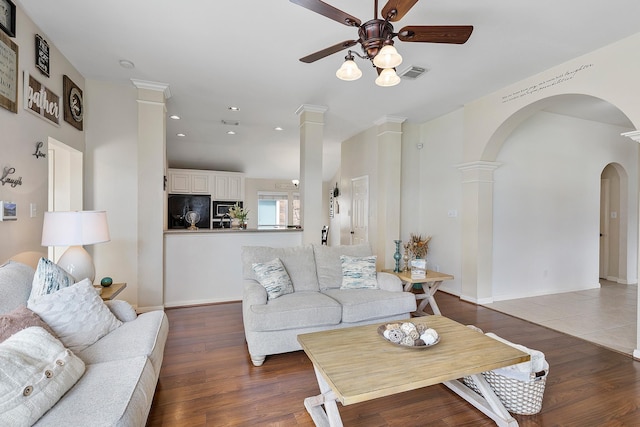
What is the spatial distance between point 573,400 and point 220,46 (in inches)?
155

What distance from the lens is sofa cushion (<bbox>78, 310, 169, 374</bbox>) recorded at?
163 centimetres

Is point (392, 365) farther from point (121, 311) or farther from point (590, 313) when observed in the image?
point (590, 313)

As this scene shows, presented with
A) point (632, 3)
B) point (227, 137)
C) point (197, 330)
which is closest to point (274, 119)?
point (227, 137)

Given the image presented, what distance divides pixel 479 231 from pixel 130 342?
13.5ft

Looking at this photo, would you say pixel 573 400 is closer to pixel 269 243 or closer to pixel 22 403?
pixel 22 403

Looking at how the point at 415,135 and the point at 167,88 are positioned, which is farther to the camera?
the point at 415,135

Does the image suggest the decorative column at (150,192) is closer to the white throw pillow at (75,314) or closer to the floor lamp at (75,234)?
the floor lamp at (75,234)

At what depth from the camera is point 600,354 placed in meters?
2.67

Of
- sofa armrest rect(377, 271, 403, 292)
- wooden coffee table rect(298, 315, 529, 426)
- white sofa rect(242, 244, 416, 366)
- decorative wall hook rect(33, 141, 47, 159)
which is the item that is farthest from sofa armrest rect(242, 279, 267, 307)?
decorative wall hook rect(33, 141, 47, 159)

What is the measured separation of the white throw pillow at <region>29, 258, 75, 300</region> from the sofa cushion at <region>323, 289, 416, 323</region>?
6.61 feet

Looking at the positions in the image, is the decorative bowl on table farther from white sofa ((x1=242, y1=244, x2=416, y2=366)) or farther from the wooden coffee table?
white sofa ((x1=242, y1=244, x2=416, y2=366))

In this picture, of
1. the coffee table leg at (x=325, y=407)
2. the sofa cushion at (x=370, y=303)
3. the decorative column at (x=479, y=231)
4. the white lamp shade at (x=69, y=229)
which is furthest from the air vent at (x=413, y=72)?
the white lamp shade at (x=69, y=229)

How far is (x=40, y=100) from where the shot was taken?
2.63m

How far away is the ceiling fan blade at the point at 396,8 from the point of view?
1688mm
